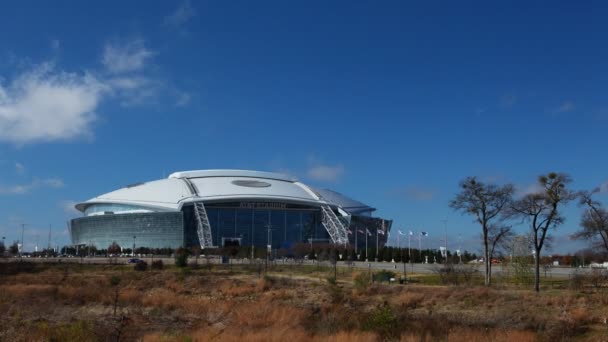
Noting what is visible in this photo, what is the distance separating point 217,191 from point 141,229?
64.4 feet

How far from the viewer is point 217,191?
140 metres

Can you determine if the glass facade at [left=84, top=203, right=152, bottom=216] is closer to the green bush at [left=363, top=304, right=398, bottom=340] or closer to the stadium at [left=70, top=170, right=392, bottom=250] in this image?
the stadium at [left=70, top=170, right=392, bottom=250]

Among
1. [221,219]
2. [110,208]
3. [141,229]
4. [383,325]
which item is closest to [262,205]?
[221,219]

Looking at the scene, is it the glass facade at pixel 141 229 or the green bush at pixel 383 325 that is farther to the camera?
the glass facade at pixel 141 229

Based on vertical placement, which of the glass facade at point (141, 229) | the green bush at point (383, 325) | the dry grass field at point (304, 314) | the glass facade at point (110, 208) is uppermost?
the glass facade at point (110, 208)

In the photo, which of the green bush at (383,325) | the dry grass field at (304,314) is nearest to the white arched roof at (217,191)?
the dry grass field at (304,314)

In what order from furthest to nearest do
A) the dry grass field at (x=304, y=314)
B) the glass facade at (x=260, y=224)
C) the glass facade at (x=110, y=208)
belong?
the glass facade at (x=110, y=208) → the glass facade at (x=260, y=224) → the dry grass field at (x=304, y=314)

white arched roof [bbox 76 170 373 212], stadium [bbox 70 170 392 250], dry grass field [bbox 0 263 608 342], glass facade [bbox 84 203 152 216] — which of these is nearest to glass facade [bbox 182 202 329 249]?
stadium [bbox 70 170 392 250]

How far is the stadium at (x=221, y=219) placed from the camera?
436ft

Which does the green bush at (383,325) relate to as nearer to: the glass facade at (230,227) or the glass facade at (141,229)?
the glass facade at (230,227)

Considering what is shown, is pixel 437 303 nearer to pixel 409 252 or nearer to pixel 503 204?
pixel 503 204

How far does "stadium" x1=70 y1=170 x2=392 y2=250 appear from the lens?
133 metres

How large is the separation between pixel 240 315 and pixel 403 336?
793 cm

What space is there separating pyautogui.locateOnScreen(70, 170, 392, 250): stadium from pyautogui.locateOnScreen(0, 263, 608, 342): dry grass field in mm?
94907
